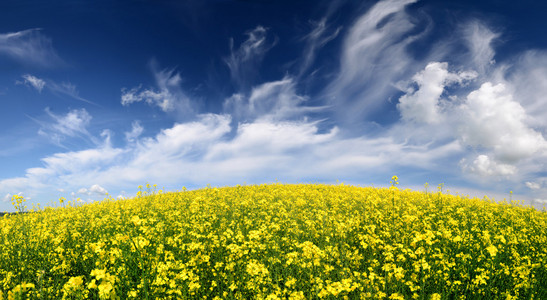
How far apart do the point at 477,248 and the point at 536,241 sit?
4110 millimetres

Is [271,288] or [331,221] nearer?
[271,288]

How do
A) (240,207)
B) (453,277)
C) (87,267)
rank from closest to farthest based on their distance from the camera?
(453,277) → (87,267) → (240,207)

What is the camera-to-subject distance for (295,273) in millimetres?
6316

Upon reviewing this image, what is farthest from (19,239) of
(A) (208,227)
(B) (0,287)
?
(A) (208,227)

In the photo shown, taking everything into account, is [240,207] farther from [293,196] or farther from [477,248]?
[477,248]

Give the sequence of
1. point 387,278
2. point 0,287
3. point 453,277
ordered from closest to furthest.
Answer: point 387,278, point 453,277, point 0,287

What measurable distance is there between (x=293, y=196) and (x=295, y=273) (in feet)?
27.7

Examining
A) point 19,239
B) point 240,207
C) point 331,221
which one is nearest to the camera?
point 331,221

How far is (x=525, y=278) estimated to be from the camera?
17.9 ft

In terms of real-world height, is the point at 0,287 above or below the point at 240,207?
below

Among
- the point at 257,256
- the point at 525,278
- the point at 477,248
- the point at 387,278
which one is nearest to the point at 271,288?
the point at 257,256

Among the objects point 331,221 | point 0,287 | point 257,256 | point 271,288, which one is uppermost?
point 331,221

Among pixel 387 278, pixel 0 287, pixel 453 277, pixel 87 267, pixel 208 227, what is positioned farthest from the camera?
pixel 208 227

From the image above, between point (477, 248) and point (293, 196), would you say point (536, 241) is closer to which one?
point (477, 248)
